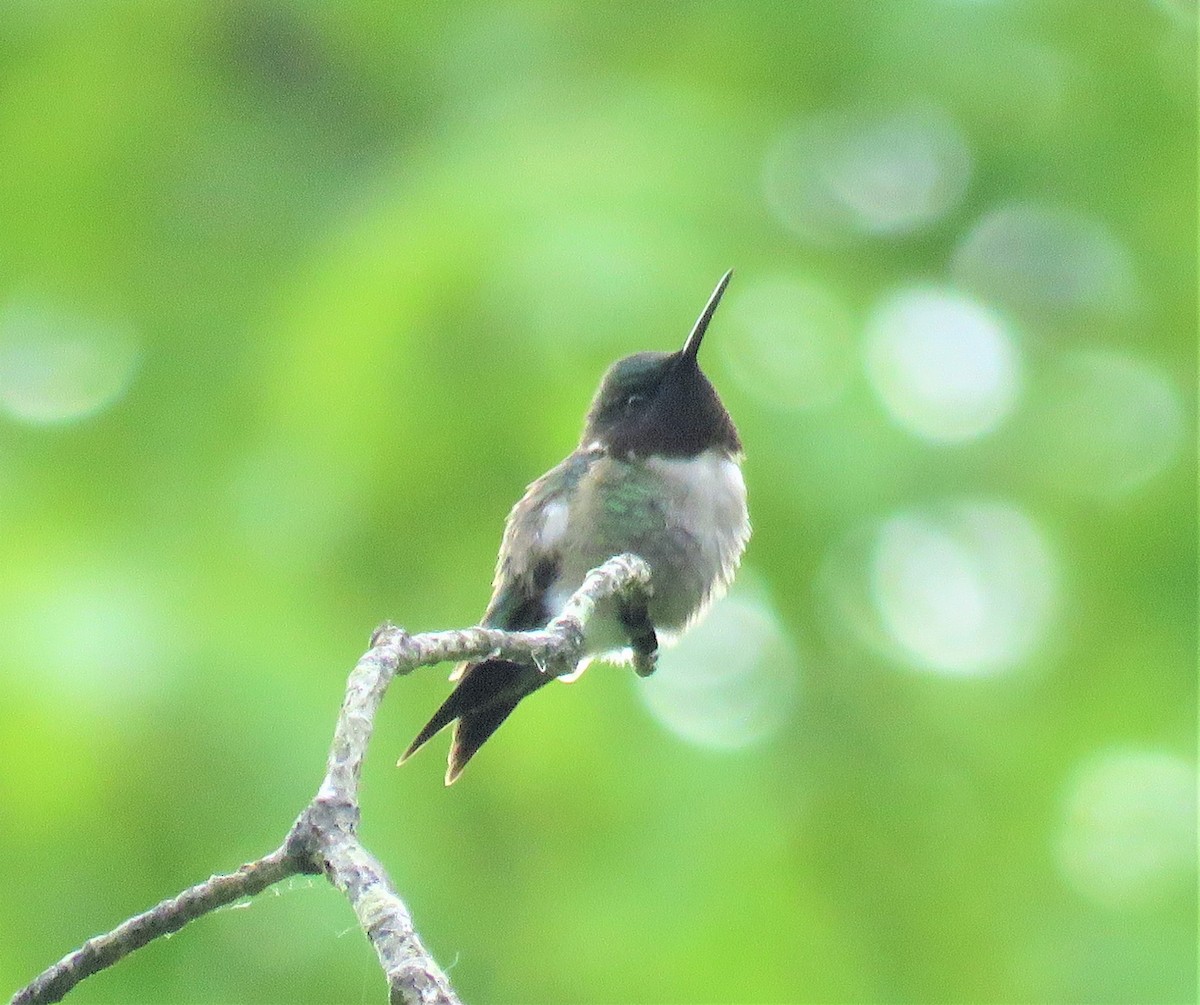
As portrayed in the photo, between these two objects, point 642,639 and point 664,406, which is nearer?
point 642,639

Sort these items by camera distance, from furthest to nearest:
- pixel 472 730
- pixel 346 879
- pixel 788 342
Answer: pixel 788 342, pixel 472 730, pixel 346 879

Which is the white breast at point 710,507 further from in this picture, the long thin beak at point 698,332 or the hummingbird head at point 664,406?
the long thin beak at point 698,332

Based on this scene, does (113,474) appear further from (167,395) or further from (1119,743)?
(1119,743)

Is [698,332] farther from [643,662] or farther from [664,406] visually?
[643,662]

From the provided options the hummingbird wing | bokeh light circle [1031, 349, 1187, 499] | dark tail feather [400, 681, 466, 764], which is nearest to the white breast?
the hummingbird wing

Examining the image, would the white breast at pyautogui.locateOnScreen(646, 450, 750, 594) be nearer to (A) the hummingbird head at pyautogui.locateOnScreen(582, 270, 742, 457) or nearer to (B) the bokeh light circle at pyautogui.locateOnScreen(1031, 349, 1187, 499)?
(A) the hummingbird head at pyautogui.locateOnScreen(582, 270, 742, 457)

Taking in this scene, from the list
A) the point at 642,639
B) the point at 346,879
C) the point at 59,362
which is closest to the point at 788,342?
the point at 642,639

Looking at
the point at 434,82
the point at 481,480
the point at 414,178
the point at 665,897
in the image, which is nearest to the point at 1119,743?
the point at 665,897
